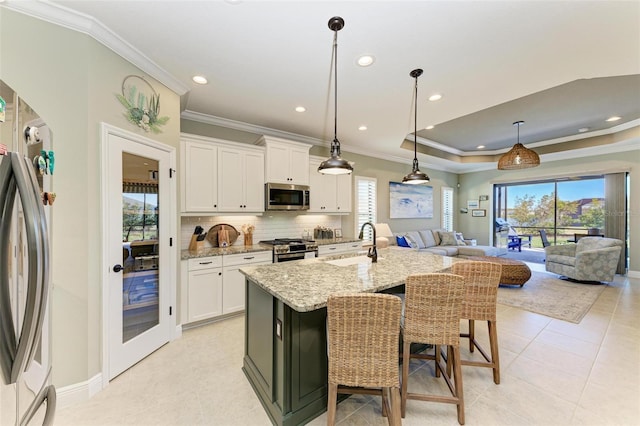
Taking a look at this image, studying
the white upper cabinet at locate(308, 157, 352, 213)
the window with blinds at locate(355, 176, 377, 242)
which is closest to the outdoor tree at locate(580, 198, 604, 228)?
the window with blinds at locate(355, 176, 377, 242)

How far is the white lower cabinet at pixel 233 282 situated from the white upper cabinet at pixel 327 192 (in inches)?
64.2

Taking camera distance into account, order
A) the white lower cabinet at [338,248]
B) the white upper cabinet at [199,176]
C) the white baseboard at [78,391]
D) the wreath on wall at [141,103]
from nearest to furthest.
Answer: the white baseboard at [78,391]
the wreath on wall at [141,103]
the white upper cabinet at [199,176]
the white lower cabinet at [338,248]

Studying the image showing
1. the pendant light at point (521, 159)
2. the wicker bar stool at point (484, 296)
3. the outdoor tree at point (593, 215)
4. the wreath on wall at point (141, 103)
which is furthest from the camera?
the outdoor tree at point (593, 215)

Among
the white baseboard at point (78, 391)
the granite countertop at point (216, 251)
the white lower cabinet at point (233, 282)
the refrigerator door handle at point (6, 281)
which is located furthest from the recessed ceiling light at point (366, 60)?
the white baseboard at point (78, 391)

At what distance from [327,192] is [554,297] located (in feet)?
14.0

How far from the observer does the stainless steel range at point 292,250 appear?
12.0 feet

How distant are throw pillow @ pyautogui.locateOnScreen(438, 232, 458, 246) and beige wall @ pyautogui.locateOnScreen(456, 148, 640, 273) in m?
1.68

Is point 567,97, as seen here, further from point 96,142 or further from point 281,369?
point 96,142

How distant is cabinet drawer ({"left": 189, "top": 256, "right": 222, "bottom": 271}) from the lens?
3053 mm

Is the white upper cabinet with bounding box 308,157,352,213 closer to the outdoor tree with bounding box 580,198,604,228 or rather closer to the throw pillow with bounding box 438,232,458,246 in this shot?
the throw pillow with bounding box 438,232,458,246

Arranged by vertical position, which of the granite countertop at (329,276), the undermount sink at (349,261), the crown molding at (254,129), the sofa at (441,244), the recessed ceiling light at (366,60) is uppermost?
the recessed ceiling light at (366,60)

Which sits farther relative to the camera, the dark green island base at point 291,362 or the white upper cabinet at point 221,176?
the white upper cabinet at point 221,176

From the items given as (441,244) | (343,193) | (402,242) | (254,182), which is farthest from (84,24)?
(441,244)

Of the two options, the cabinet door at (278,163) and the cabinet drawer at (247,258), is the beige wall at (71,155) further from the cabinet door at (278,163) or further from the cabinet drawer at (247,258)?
the cabinet door at (278,163)
